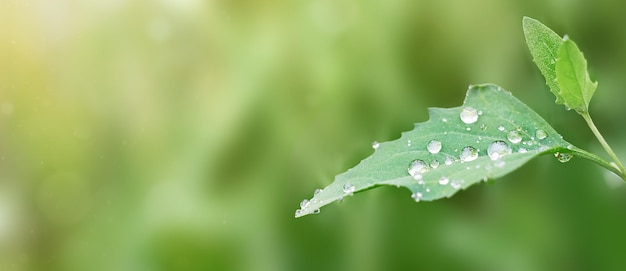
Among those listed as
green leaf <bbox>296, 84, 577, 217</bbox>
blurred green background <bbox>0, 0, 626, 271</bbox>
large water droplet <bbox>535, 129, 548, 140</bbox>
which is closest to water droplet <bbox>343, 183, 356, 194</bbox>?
green leaf <bbox>296, 84, 577, 217</bbox>

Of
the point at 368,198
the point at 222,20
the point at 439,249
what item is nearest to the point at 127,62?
the point at 222,20

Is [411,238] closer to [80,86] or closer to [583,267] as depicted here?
[583,267]

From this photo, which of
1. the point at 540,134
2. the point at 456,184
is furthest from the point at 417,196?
the point at 540,134

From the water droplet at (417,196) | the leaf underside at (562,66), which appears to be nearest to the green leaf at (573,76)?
the leaf underside at (562,66)

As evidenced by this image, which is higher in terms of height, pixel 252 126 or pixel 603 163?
pixel 252 126

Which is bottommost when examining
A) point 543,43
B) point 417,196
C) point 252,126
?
point 417,196

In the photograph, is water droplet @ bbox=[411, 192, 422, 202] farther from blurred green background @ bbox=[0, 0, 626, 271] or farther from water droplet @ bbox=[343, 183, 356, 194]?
blurred green background @ bbox=[0, 0, 626, 271]

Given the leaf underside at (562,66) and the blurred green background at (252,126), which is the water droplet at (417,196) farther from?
the blurred green background at (252,126)

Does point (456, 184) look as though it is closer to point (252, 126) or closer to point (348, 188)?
point (348, 188)
